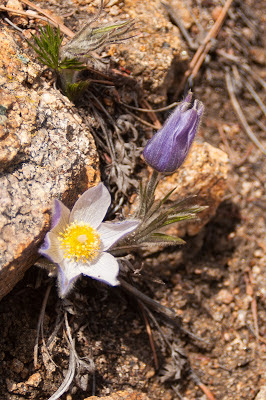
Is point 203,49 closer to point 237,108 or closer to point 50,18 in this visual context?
point 237,108

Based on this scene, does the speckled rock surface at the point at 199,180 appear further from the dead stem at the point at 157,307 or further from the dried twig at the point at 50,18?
the dried twig at the point at 50,18

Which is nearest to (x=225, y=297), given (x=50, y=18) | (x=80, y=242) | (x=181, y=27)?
(x=80, y=242)

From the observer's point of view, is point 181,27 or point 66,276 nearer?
point 66,276

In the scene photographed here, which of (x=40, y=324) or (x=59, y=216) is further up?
(x=59, y=216)

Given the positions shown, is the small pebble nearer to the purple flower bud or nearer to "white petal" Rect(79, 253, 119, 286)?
"white petal" Rect(79, 253, 119, 286)

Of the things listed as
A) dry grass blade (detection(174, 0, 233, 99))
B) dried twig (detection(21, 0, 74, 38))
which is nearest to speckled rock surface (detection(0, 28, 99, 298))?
dried twig (detection(21, 0, 74, 38))

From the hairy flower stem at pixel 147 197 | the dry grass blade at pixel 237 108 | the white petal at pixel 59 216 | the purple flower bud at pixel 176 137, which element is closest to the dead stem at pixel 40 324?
the white petal at pixel 59 216

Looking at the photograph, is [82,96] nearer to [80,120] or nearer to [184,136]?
[80,120]
